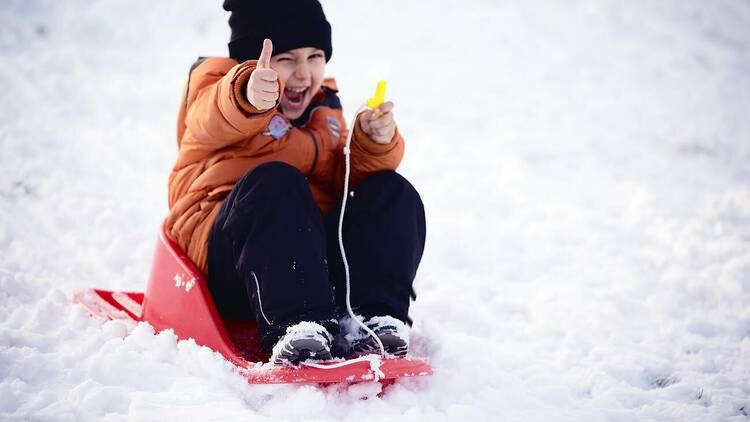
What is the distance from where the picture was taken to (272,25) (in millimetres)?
2361

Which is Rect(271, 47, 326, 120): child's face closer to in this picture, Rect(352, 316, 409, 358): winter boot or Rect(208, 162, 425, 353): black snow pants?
Rect(208, 162, 425, 353): black snow pants

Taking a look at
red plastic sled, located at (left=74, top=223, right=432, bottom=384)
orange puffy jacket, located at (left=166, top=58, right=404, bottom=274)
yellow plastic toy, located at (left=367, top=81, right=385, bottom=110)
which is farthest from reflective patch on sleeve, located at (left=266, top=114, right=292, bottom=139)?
red plastic sled, located at (left=74, top=223, right=432, bottom=384)

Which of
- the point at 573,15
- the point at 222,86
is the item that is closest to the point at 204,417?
the point at 222,86

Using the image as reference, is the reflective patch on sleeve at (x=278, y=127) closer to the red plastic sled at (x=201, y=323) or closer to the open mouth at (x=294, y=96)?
the open mouth at (x=294, y=96)

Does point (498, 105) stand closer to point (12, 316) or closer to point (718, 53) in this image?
point (718, 53)

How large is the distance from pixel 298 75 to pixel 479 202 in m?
1.89

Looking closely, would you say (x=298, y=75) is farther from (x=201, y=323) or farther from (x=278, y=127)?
(x=201, y=323)

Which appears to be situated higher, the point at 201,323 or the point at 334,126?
the point at 334,126

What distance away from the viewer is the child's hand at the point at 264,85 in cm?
191

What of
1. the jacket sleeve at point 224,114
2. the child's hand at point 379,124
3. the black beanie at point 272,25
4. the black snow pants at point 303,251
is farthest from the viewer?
the black beanie at point 272,25

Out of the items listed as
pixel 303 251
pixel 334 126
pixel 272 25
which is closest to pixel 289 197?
pixel 303 251

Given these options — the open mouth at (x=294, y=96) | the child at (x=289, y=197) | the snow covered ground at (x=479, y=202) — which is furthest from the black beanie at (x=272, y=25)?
the snow covered ground at (x=479, y=202)

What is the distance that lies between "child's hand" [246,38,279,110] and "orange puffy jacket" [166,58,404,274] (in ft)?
0.16

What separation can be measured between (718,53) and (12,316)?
21.4ft
